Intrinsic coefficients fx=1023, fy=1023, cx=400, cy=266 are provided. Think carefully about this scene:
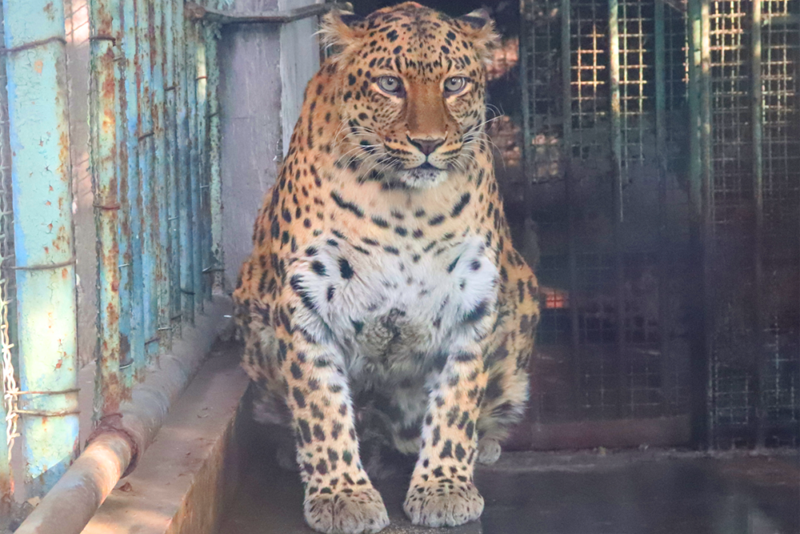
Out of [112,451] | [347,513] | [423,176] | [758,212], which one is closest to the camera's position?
[112,451]

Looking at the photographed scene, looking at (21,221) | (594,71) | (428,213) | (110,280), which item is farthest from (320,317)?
(594,71)

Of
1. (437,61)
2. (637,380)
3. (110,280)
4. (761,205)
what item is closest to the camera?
(110,280)

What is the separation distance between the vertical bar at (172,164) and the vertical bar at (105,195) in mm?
1131

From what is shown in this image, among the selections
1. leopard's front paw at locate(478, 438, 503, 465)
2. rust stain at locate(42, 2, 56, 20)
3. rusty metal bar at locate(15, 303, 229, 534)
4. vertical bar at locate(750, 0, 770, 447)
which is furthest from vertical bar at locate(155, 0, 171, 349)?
vertical bar at locate(750, 0, 770, 447)

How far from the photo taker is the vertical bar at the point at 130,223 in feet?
10.5

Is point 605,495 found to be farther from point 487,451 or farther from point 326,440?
point 326,440

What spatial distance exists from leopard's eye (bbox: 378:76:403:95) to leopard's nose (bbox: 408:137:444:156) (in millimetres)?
241

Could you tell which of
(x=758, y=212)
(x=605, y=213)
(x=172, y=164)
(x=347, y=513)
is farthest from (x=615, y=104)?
(x=347, y=513)

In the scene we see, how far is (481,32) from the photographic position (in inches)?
156

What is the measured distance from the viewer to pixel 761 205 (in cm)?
544

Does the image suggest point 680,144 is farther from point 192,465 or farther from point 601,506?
point 192,465

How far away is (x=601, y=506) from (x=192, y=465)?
202 centimetres

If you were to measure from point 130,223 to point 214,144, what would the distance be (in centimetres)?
169

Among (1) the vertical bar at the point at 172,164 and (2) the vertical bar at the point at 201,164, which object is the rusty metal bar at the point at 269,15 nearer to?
(2) the vertical bar at the point at 201,164
